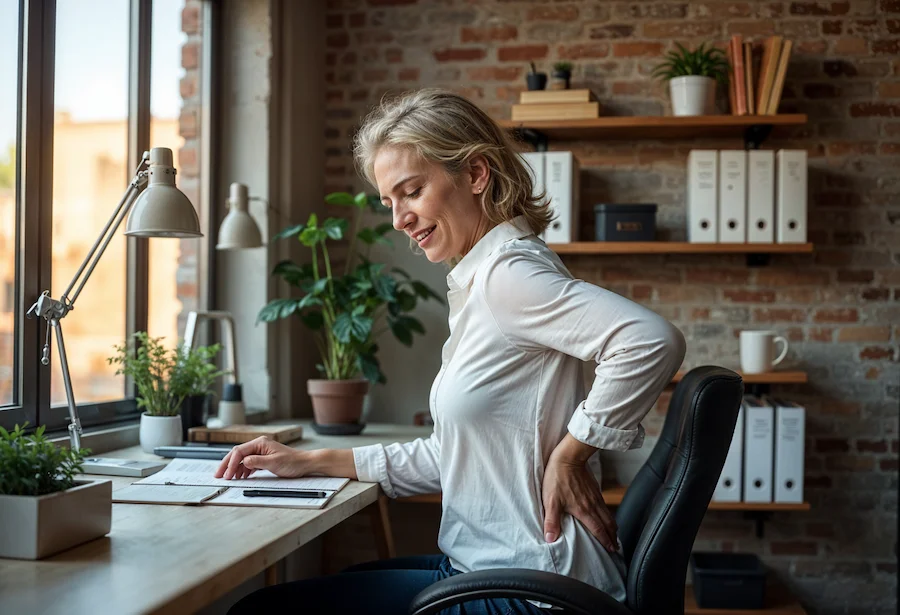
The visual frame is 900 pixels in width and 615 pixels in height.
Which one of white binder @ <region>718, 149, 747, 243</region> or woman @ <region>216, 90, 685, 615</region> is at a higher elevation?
white binder @ <region>718, 149, 747, 243</region>

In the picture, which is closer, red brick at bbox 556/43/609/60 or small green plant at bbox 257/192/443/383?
small green plant at bbox 257/192/443/383

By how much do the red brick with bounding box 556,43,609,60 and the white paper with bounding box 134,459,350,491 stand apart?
2.23 meters

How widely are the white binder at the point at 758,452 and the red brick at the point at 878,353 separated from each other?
548 millimetres

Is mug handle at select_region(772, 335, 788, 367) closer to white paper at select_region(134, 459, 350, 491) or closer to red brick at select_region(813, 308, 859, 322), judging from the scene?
red brick at select_region(813, 308, 859, 322)

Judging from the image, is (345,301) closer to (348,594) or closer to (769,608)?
(348,594)

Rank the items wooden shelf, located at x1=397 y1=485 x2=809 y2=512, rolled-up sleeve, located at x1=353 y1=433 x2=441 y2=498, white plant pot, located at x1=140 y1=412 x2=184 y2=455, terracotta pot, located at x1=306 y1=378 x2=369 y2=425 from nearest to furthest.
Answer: rolled-up sleeve, located at x1=353 y1=433 x2=441 y2=498 < white plant pot, located at x1=140 y1=412 x2=184 y2=455 < terracotta pot, located at x1=306 y1=378 x2=369 y2=425 < wooden shelf, located at x1=397 y1=485 x2=809 y2=512

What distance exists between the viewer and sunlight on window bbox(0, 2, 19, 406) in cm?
220

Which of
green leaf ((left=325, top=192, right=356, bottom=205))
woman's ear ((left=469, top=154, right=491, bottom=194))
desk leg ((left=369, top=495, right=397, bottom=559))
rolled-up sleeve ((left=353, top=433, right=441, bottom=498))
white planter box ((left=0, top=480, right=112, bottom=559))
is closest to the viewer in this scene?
white planter box ((left=0, top=480, right=112, bottom=559))

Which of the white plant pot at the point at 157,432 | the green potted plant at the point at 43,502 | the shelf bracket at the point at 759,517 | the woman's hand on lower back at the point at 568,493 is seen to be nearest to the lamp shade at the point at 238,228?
the white plant pot at the point at 157,432

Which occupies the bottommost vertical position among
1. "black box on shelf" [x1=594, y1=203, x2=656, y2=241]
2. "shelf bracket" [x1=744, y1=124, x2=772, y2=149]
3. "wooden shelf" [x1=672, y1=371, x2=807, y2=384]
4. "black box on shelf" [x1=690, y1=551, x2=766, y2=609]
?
"black box on shelf" [x1=690, y1=551, x2=766, y2=609]

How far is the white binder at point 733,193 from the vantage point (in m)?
3.13

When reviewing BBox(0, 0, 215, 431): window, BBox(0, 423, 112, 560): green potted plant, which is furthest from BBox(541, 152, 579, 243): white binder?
BBox(0, 423, 112, 560): green potted plant

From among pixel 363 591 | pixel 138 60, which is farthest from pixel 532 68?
pixel 363 591

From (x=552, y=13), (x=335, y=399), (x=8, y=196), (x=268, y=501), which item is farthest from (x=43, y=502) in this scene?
(x=552, y=13)
